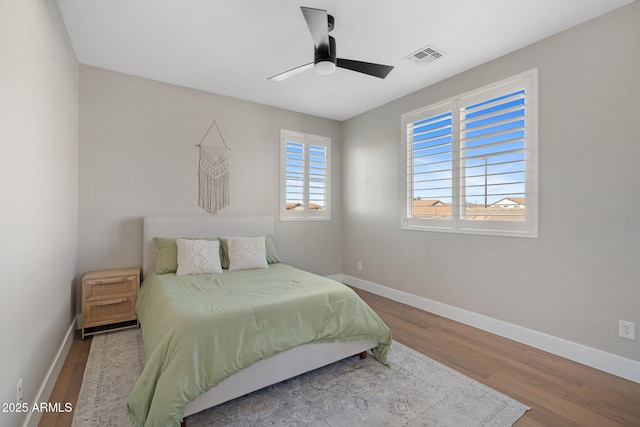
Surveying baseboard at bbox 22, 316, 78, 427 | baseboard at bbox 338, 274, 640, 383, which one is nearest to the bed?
baseboard at bbox 22, 316, 78, 427

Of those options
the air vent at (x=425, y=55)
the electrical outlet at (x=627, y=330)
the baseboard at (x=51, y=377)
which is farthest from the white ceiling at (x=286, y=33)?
the baseboard at (x=51, y=377)

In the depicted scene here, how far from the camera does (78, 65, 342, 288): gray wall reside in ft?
10.4

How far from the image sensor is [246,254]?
335cm

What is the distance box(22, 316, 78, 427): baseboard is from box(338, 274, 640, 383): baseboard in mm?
3592

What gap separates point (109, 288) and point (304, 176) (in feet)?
9.42

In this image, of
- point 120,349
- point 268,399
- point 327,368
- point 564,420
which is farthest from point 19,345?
point 564,420

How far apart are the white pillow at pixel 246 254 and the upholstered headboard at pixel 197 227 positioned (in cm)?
37

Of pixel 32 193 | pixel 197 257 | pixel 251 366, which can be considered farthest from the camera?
pixel 197 257

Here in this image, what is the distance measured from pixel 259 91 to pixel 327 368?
331cm

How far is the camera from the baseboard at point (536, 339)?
2.24 metres

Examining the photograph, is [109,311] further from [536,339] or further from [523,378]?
[536,339]

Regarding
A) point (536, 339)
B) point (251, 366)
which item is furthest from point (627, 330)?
point (251, 366)

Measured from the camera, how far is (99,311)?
288 cm

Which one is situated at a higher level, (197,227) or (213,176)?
(213,176)
